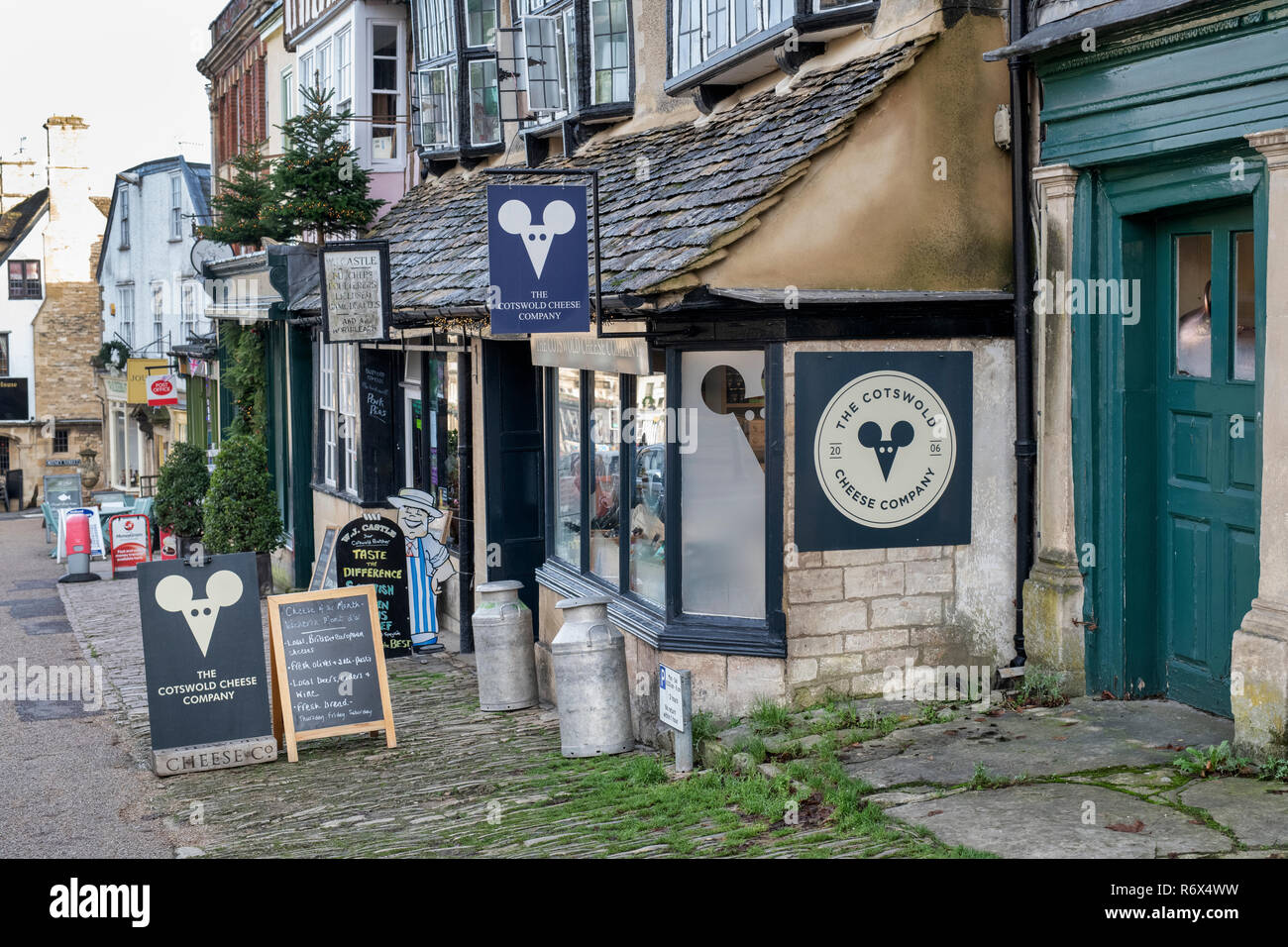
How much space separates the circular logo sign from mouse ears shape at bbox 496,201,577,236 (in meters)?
1.99

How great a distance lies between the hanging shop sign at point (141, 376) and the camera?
91.4 ft

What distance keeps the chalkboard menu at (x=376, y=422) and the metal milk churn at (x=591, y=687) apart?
7284 millimetres

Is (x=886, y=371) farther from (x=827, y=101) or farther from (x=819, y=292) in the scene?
(x=827, y=101)

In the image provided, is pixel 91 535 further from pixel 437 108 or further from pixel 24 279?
pixel 24 279

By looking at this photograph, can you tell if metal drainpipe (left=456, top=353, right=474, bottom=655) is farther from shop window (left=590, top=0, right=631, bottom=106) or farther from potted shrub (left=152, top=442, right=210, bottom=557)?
potted shrub (left=152, top=442, right=210, bottom=557)

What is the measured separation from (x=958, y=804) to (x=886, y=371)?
2.74 metres

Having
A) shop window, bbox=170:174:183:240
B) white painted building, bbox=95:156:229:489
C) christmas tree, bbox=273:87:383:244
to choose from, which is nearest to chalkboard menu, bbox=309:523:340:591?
christmas tree, bbox=273:87:383:244

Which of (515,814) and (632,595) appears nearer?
(515,814)

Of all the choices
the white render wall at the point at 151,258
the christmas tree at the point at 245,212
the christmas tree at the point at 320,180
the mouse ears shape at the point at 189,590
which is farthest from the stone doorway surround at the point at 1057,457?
the white render wall at the point at 151,258

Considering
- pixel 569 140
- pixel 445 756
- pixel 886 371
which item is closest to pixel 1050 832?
pixel 886 371

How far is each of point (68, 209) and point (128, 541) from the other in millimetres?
30077

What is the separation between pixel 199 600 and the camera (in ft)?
29.6

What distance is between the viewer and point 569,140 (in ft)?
41.7

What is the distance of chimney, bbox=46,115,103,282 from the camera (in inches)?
1831
